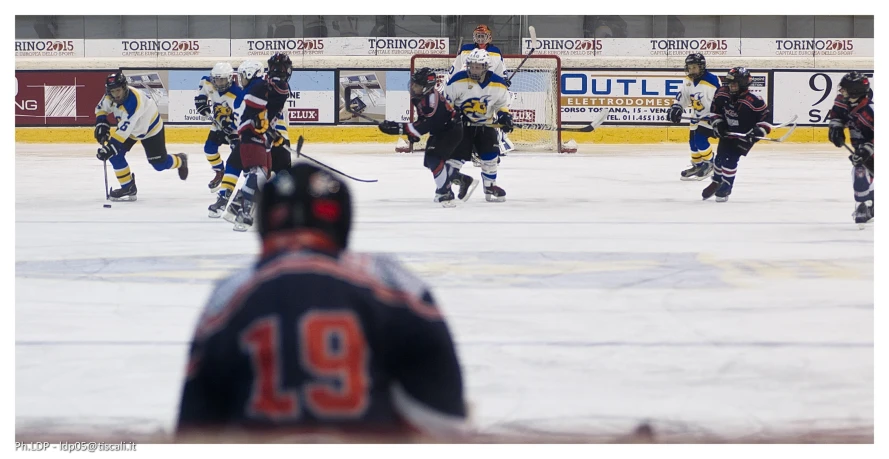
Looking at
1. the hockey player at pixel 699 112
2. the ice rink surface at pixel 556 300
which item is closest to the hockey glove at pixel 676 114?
the hockey player at pixel 699 112

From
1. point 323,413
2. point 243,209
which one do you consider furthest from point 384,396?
point 243,209

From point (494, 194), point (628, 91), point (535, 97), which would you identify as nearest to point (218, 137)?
point (494, 194)

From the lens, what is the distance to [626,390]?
3.24 m

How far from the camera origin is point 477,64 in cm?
802

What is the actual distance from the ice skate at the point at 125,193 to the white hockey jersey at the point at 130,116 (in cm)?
33

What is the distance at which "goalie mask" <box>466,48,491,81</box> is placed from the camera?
8.02 m

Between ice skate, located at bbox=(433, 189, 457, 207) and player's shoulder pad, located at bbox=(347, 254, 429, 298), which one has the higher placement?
player's shoulder pad, located at bbox=(347, 254, 429, 298)

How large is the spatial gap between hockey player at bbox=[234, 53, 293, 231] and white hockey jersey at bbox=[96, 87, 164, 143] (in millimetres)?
1978

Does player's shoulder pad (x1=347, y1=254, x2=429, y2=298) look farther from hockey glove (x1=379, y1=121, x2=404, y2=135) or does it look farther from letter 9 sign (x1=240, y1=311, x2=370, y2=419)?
hockey glove (x1=379, y1=121, x2=404, y2=135)

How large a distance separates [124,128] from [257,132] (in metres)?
2.27

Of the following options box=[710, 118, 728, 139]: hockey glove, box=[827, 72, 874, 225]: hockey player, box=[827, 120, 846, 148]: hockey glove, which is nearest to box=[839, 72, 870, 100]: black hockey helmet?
box=[827, 72, 874, 225]: hockey player

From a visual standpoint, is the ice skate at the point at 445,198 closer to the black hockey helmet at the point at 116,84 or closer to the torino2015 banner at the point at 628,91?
the black hockey helmet at the point at 116,84
